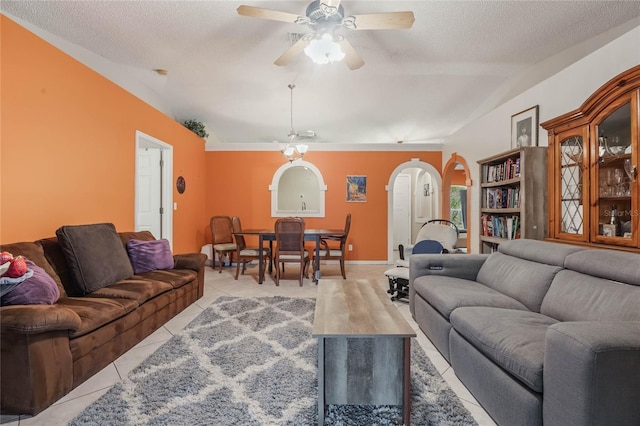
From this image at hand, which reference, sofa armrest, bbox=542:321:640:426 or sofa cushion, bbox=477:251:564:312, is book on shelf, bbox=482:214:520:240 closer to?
sofa cushion, bbox=477:251:564:312

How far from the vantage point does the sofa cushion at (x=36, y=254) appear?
6.82 feet

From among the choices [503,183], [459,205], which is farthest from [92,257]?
[459,205]

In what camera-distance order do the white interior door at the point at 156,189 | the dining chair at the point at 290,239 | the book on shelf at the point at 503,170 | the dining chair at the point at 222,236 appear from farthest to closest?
the dining chair at the point at 222,236 → the white interior door at the point at 156,189 → the dining chair at the point at 290,239 → the book on shelf at the point at 503,170

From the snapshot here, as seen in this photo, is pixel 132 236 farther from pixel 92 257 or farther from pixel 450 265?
pixel 450 265

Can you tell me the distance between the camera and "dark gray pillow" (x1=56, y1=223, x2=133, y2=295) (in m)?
2.44

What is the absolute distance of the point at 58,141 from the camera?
2.70 meters

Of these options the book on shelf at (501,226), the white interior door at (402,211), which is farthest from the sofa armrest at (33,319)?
the white interior door at (402,211)

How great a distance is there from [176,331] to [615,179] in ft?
12.0

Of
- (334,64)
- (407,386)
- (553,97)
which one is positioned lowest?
(407,386)

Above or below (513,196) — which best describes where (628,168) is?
above

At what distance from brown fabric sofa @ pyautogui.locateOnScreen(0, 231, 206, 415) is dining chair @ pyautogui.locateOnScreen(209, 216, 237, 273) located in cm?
221

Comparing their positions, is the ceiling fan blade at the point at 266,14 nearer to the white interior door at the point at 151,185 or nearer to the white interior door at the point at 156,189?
the white interior door at the point at 156,189

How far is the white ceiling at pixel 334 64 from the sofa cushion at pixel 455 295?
7.75 feet

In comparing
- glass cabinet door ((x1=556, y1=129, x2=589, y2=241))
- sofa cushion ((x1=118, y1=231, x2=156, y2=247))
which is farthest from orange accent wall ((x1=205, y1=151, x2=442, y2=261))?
glass cabinet door ((x1=556, y1=129, x2=589, y2=241))
